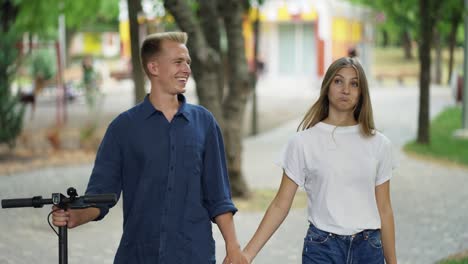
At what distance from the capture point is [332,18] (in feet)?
174

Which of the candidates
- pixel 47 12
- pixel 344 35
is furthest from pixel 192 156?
pixel 344 35

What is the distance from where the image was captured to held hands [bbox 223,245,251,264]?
443 centimetres

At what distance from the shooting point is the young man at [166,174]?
4301 mm

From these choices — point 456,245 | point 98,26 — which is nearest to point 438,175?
point 456,245

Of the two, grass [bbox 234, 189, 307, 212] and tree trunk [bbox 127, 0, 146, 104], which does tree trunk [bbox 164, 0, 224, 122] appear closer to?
grass [bbox 234, 189, 307, 212]

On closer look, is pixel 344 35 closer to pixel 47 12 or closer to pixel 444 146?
pixel 47 12

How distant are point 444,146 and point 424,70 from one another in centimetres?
174

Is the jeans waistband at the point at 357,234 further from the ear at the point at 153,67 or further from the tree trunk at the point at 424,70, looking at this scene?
the tree trunk at the point at 424,70

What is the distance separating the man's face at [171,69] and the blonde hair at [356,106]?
0.69 meters

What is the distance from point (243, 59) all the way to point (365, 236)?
8309 mm

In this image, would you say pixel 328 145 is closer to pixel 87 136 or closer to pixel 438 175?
pixel 438 175

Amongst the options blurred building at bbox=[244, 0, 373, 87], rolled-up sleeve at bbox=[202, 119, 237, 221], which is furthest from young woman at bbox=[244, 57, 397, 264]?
blurred building at bbox=[244, 0, 373, 87]

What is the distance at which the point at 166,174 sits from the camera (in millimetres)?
4297

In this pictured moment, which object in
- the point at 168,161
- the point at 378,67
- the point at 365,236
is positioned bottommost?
the point at 378,67
